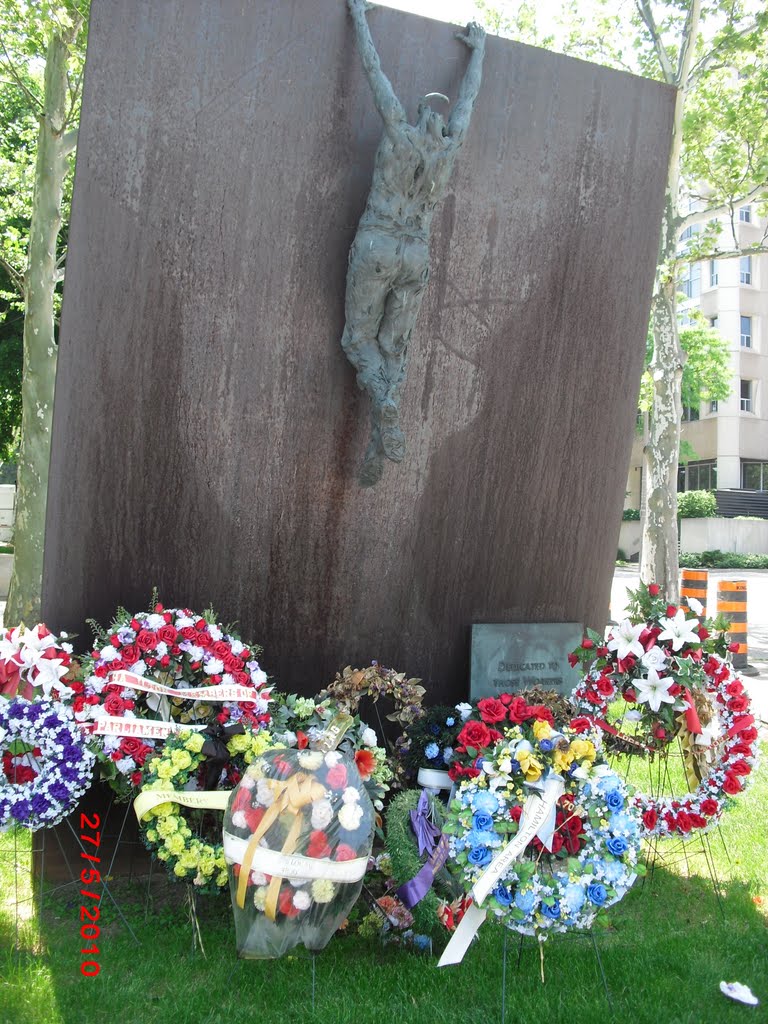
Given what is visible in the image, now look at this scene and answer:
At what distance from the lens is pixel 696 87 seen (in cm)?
1461

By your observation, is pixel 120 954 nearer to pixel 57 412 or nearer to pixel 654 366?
pixel 57 412

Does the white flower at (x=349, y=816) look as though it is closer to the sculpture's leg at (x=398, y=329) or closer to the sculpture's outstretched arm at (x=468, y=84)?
the sculpture's leg at (x=398, y=329)

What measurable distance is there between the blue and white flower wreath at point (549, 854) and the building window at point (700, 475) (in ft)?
113

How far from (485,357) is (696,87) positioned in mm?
12363

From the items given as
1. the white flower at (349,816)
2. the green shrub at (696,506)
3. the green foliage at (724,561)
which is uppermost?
the green shrub at (696,506)

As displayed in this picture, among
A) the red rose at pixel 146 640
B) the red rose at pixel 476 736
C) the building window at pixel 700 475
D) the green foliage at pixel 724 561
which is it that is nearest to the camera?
the red rose at pixel 476 736

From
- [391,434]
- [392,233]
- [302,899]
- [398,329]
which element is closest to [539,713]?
[302,899]

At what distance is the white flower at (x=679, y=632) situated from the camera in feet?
13.3

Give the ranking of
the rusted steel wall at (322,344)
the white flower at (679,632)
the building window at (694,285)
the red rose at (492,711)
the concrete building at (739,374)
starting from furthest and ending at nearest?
the building window at (694,285)
the concrete building at (739,374)
the rusted steel wall at (322,344)
the white flower at (679,632)
the red rose at (492,711)

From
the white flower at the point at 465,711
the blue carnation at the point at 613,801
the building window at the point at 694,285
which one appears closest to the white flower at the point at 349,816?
the blue carnation at the point at 613,801

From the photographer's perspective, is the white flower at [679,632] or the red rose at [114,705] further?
the white flower at [679,632]

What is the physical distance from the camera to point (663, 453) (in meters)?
13.4

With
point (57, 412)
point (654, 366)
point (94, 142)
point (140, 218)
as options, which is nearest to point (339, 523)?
point (57, 412)

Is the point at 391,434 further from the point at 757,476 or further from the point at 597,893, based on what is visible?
the point at 757,476
